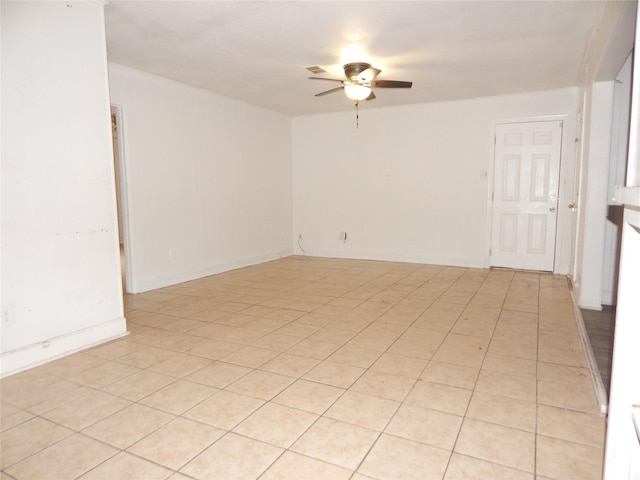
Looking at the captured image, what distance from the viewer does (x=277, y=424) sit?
2006 mm

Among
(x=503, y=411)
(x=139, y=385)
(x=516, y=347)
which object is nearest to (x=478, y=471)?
(x=503, y=411)

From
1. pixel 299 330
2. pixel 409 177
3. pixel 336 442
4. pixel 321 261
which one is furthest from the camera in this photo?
pixel 321 261

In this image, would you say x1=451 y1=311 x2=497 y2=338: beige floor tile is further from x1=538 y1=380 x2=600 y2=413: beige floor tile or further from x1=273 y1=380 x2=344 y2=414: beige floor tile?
x1=273 y1=380 x2=344 y2=414: beige floor tile

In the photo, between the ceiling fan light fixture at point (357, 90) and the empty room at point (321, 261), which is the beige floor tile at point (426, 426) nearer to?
the empty room at point (321, 261)

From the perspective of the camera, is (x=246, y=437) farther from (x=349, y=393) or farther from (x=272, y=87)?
(x=272, y=87)

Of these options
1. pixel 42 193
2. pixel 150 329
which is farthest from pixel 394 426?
pixel 42 193

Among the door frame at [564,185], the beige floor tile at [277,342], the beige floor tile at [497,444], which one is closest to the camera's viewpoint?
the beige floor tile at [497,444]

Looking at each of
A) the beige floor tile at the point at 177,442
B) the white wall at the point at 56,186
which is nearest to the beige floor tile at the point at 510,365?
the beige floor tile at the point at 177,442

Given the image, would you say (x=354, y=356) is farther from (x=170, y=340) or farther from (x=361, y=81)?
(x=361, y=81)

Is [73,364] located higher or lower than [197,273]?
lower

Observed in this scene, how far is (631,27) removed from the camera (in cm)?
250

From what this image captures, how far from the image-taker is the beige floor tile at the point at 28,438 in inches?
70.5

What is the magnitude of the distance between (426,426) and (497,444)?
320mm

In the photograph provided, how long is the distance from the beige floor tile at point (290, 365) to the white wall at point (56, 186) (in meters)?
1.44
